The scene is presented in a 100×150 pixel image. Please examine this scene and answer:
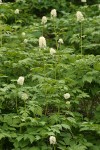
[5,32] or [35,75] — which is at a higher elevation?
[5,32]

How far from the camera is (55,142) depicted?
3.71 meters

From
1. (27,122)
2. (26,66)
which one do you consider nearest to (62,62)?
(26,66)

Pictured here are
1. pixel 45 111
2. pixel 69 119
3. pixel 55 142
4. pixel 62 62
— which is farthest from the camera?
pixel 62 62

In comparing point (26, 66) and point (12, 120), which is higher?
point (26, 66)

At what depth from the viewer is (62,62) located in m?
5.03

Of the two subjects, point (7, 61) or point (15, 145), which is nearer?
point (15, 145)

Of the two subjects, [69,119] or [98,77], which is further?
[98,77]

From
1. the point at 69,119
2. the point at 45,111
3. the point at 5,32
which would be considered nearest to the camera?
the point at 69,119

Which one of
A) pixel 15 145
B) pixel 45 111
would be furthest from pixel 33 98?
pixel 15 145

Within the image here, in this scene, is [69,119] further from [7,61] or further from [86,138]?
[7,61]

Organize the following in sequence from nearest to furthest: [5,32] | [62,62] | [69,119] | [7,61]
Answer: [69,119] → [7,61] → [62,62] → [5,32]

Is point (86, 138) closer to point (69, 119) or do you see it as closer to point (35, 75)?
point (69, 119)

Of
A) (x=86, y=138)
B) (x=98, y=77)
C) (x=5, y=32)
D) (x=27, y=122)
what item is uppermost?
(x=5, y=32)

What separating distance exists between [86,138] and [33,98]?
29.8 inches
